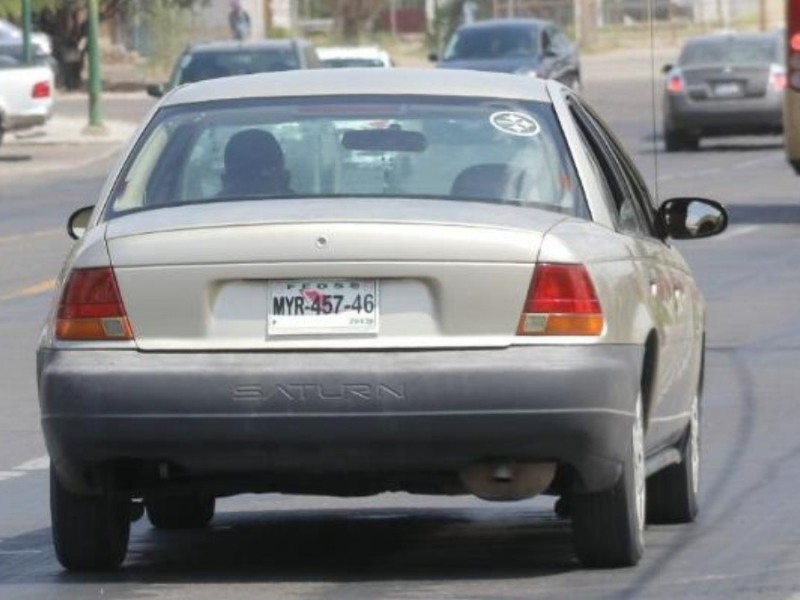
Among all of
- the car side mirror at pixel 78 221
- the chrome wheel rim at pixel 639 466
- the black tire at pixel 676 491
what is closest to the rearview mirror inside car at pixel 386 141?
the chrome wheel rim at pixel 639 466

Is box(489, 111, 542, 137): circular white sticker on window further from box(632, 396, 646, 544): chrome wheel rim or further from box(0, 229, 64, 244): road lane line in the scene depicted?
box(0, 229, 64, 244): road lane line

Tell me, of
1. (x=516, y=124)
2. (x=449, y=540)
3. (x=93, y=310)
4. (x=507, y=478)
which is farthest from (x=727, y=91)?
(x=93, y=310)

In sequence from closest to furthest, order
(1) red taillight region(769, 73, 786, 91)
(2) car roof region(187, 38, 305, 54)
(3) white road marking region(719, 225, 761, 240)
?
1. (3) white road marking region(719, 225, 761, 240)
2. (2) car roof region(187, 38, 305, 54)
3. (1) red taillight region(769, 73, 786, 91)

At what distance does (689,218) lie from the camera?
923cm

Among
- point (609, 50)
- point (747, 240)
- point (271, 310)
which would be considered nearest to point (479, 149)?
point (271, 310)

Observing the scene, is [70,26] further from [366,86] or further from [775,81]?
[366,86]

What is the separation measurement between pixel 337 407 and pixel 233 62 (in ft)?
86.2

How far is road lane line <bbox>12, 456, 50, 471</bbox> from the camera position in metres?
11.0

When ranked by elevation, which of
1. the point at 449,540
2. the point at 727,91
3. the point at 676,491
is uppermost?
the point at 676,491

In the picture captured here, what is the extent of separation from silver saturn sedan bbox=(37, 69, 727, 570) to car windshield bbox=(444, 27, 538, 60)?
34.6 meters

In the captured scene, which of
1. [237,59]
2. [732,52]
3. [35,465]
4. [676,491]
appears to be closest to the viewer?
[676,491]

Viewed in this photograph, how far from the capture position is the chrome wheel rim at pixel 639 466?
788 centimetres

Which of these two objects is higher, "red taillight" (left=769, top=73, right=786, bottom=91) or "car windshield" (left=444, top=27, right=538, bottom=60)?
"car windshield" (left=444, top=27, right=538, bottom=60)

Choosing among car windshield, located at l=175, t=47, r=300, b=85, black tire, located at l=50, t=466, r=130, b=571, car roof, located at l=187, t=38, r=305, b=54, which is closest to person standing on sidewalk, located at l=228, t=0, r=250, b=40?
car roof, located at l=187, t=38, r=305, b=54
